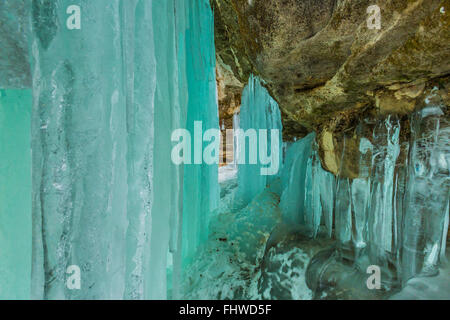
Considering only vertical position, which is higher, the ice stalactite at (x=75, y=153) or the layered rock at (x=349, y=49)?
the layered rock at (x=349, y=49)

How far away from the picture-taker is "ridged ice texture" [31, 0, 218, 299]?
3.13ft

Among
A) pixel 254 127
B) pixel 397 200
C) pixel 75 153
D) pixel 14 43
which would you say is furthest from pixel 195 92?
pixel 397 200

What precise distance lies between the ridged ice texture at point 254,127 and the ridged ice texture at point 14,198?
4010 millimetres

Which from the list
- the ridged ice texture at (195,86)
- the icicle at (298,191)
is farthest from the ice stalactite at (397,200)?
the ridged ice texture at (195,86)

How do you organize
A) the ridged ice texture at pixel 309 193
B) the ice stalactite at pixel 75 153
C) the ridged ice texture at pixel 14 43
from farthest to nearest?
the ridged ice texture at pixel 309 193, the ridged ice texture at pixel 14 43, the ice stalactite at pixel 75 153

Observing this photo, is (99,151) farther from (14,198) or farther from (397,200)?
(397,200)

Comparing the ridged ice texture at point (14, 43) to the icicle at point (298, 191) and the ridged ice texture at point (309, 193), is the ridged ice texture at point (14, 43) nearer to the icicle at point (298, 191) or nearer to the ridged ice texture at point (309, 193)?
the ridged ice texture at point (309, 193)

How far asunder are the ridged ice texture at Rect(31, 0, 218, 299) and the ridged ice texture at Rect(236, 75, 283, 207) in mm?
3235

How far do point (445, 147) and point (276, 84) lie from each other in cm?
171

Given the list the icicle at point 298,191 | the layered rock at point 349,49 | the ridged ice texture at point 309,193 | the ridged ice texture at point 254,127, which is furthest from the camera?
the ridged ice texture at point 254,127

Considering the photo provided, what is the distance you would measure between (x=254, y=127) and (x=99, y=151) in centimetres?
416

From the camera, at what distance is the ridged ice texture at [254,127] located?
466cm

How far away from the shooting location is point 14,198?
45.4 inches

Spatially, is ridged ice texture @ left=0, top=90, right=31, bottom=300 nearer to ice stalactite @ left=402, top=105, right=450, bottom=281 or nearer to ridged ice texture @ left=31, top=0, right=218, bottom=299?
ridged ice texture @ left=31, top=0, right=218, bottom=299
